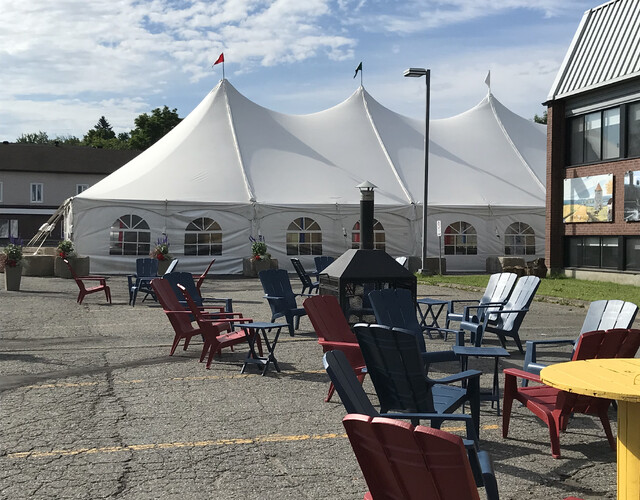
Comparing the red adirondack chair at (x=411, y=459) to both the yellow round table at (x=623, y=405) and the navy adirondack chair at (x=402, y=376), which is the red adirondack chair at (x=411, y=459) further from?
the navy adirondack chair at (x=402, y=376)

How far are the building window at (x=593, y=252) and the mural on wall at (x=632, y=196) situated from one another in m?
0.97

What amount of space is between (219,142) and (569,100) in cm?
1308

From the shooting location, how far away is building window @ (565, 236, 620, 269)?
77.7ft

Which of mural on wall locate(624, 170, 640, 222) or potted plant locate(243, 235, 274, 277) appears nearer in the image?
mural on wall locate(624, 170, 640, 222)

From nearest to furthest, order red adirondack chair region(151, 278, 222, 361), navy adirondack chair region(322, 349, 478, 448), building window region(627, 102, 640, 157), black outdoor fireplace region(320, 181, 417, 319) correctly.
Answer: navy adirondack chair region(322, 349, 478, 448) < red adirondack chair region(151, 278, 222, 361) < black outdoor fireplace region(320, 181, 417, 319) < building window region(627, 102, 640, 157)

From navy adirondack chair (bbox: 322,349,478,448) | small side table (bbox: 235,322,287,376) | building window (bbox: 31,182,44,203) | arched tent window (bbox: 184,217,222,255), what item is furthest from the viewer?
building window (bbox: 31,182,44,203)

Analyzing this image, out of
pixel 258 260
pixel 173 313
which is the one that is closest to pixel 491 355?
pixel 173 313

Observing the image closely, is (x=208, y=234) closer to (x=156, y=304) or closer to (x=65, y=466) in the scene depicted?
(x=156, y=304)

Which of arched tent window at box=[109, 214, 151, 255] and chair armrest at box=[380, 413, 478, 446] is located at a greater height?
arched tent window at box=[109, 214, 151, 255]

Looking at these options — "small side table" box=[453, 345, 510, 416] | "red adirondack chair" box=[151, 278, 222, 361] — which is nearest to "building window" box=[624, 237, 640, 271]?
"red adirondack chair" box=[151, 278, 222, 361]

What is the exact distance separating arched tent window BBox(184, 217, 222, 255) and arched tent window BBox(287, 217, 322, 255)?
8.88 feet

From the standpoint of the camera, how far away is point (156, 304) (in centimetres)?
1739

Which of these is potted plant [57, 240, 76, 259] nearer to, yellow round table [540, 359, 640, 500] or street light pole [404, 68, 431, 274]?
street light pole [404, 68, 431, 274]

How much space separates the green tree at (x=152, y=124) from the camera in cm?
7431
